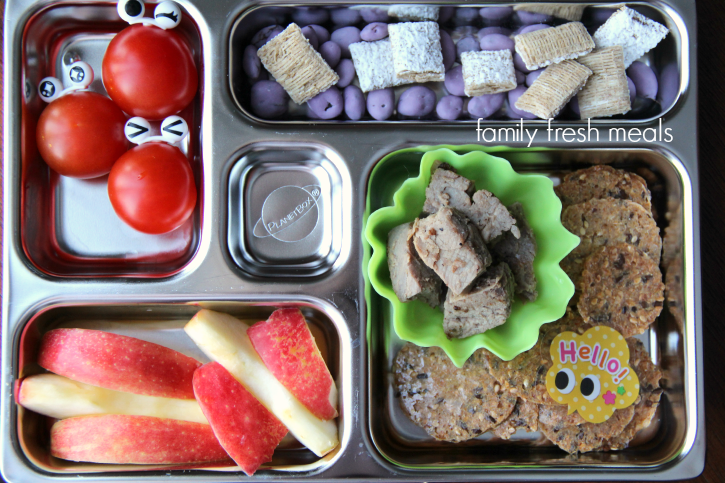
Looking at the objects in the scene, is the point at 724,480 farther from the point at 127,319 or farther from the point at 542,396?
the point at 127,319

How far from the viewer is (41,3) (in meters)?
1.24

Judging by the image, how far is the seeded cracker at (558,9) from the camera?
126cm

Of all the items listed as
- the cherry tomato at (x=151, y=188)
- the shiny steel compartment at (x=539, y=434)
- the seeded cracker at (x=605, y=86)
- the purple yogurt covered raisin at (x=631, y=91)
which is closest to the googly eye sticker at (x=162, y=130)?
the cherry tomato at (x=151, y=188)

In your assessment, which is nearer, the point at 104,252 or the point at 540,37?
the point at 540,37

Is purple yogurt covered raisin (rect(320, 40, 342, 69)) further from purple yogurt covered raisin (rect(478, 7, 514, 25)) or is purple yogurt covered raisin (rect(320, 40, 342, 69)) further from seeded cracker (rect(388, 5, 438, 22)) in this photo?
purple yogurt covered raisin (rect(478, 7, 514, 25))

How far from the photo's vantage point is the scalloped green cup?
1.06 meters

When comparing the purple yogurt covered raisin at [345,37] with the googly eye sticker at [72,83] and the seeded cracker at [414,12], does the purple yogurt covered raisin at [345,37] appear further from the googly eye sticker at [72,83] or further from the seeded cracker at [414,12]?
the googly eye sticker at [72,83]

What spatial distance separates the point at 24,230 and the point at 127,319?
0.34 m

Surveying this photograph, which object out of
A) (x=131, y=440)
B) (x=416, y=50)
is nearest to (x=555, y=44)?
(x=416, y=50)

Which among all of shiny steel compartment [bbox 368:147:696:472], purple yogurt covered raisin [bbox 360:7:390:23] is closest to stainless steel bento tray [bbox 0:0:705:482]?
shiny steel compartment [bbox 368:147:696:472]

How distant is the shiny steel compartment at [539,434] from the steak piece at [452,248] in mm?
294

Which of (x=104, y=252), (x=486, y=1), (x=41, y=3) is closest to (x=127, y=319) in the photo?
(x=104, y=252)

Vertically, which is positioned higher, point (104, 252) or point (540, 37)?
point (540, 37)

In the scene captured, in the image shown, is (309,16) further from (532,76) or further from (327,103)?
(532,76)
